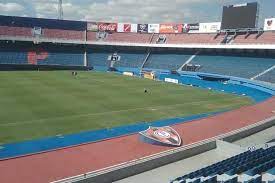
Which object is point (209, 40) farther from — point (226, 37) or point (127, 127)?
point (127, 127)

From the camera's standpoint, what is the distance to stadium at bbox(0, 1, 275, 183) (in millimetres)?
16062

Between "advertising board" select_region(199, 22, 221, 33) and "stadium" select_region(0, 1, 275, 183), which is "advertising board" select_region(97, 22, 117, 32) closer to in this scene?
"stadium" select_region(0, 1, 275, 183)

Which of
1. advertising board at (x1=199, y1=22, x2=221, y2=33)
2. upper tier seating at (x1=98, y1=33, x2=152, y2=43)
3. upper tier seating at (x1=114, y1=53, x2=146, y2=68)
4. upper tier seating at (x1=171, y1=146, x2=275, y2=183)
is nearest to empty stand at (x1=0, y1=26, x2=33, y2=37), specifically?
upper tier seating at (x1=98, y1=33, x2=152, y2=43)

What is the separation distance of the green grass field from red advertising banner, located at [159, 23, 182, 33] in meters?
27.4

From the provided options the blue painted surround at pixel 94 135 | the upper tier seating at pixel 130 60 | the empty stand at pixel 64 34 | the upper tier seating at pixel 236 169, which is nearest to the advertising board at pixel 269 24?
the blue painted surround at pixel 94 135

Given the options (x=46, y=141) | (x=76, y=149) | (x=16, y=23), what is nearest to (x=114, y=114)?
(x=46, y=141)

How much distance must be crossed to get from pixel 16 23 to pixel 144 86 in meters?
32.4

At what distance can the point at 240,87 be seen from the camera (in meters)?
49.0

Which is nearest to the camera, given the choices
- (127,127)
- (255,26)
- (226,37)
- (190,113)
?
(127,127)

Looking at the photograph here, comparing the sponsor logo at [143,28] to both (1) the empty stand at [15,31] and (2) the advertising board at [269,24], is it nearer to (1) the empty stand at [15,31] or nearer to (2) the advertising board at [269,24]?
(1) the empty stand at [15,31]

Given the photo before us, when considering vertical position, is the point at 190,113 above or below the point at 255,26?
below

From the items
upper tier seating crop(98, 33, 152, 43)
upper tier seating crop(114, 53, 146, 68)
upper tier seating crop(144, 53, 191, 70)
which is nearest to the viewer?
upper tier seating crop(144, 53, 191, 70)

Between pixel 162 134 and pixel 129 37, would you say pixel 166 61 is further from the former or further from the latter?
pixel 162 134

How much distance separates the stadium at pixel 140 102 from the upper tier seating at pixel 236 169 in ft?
0.14
